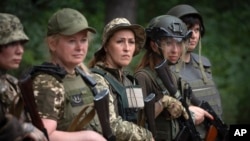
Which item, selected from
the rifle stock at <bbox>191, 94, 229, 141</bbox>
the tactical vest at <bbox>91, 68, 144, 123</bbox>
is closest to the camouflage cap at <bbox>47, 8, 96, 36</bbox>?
the tactical vest at <bbox>91, 68, 144, 123</bbox>

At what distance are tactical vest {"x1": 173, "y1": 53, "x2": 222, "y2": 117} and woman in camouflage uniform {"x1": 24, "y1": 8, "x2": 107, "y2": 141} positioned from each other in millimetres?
1925

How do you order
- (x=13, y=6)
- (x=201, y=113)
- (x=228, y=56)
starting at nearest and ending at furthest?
(x=201, y=113) < (x=13, y=6) < (x=228, y=56)

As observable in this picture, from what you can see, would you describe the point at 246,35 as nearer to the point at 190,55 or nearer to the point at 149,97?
the point at 190,55

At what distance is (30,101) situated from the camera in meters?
6.18

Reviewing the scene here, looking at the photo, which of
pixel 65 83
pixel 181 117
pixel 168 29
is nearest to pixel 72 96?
pixel 65 83

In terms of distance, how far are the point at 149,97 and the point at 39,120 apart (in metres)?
1.46

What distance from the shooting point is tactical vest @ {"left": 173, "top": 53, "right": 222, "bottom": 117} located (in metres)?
8.91

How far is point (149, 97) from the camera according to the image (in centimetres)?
747

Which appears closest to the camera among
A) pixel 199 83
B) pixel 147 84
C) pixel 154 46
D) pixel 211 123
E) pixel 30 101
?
pixel 30 101

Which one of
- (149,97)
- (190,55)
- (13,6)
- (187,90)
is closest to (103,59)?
(149,97)

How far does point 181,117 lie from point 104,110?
1.72 m

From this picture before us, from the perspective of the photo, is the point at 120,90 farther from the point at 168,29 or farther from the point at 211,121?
the point at 211,121

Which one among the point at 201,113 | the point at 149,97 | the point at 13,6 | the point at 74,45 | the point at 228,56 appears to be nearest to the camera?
the point at 74,45

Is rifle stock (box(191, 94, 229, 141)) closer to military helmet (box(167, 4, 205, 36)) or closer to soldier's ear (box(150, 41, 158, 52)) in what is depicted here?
soldier's ear (box(150, 41, 158, 52))
